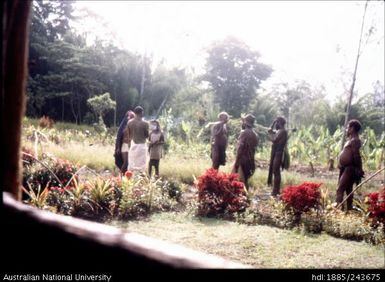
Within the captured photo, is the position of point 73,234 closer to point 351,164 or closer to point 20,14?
point 20,14

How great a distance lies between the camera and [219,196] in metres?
7.05

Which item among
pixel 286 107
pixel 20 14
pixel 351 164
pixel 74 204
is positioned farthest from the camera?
pixel 286 107

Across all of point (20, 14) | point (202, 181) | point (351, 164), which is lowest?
point (202, 181)

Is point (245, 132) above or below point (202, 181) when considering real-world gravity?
above

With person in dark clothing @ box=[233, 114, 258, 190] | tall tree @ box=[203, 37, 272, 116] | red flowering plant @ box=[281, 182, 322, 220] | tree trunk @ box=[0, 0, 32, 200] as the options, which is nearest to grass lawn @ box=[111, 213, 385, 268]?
red flowering plant @ box=[281, 182, 322, 220]

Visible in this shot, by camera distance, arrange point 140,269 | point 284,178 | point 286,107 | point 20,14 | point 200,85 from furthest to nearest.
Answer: point 286,107 < point 200,85 < point 284,178 < point 20,14 < point 140,269

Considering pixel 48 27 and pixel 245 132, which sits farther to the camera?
pixel 48 27

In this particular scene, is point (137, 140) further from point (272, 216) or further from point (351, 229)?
point (351, 229)

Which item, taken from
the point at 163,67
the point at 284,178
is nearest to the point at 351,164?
the point at 284,178

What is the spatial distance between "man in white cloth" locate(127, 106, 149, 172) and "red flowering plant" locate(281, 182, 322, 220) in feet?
11.0

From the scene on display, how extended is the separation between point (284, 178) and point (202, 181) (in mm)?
4709

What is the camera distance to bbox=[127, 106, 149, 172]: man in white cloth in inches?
331

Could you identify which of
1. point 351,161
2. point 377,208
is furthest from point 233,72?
point 377,208

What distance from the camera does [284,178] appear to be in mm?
11156
